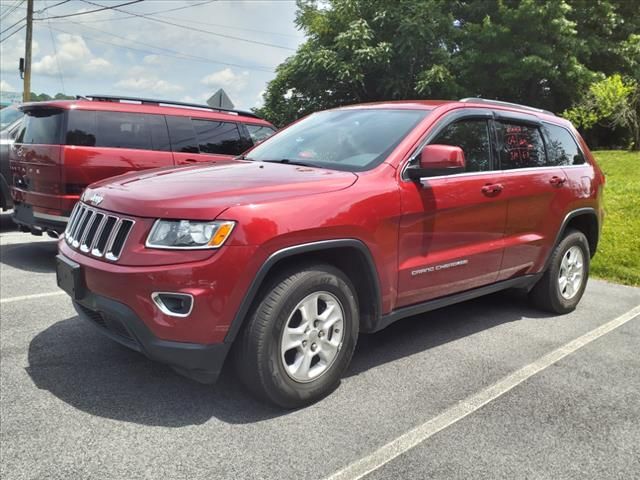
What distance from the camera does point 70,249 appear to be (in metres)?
3.34

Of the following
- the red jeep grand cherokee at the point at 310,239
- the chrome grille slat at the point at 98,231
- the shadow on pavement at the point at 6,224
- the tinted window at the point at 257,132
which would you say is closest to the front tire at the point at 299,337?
the red jeep grand cherokee at the point at 310,239

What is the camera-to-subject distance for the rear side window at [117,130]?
622 centimetres

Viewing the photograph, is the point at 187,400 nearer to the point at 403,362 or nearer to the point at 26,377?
the point at 26,377

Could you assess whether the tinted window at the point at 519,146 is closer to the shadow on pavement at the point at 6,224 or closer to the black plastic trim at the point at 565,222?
the black plastic trim at the point at 565,222

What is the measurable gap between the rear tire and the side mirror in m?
2.00

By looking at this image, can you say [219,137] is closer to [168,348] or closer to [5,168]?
[5,168]

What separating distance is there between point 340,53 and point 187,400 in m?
20.4

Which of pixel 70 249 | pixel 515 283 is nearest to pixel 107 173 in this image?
pixel 70 249

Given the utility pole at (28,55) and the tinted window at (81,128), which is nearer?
the tinted window at (81,128)

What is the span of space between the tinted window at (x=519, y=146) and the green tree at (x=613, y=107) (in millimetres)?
14602

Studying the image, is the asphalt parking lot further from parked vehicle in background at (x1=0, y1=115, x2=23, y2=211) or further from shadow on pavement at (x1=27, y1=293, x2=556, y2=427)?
parked vehicle in background at (x1=0, y1=115, x2=23, y2=211)

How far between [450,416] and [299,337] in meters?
0.94

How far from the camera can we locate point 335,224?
10.2ft

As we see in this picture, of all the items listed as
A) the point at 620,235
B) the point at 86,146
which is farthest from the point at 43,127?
the point at 620,235
